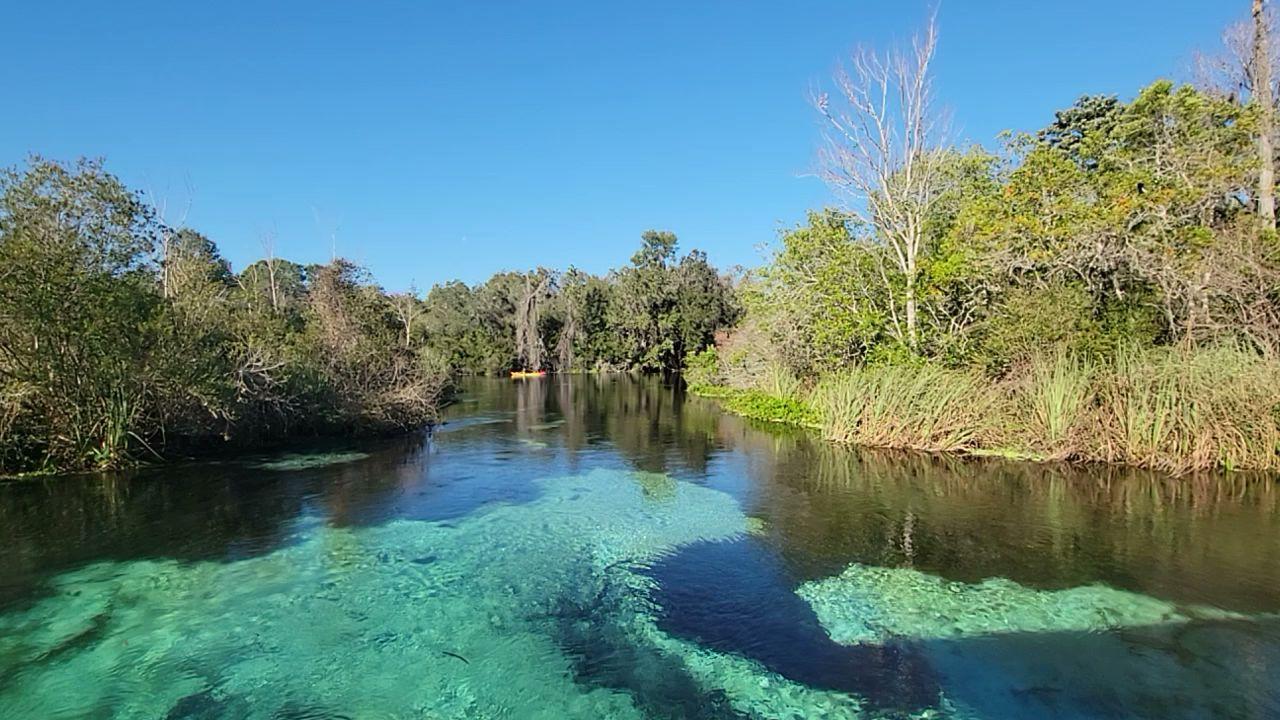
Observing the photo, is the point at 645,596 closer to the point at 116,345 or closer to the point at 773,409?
the point at 116,345

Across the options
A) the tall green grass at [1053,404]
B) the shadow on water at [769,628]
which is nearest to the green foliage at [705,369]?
the tall green grass at [1053,404]

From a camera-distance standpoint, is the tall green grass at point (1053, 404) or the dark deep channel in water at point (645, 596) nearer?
the dark deep channel in water at point (645, 596)

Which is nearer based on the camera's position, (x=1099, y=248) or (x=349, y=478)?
(x=349, y=478)

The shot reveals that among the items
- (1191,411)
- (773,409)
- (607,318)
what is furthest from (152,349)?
(607,318)

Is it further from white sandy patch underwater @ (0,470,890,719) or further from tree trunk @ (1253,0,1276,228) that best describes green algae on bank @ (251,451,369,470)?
tree trunk @ (1253,0,1276,228)

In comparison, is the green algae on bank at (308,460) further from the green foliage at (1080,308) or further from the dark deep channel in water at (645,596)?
the green foliage at (1080,308)

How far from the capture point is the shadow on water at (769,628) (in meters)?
5.20

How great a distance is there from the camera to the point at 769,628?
6.23 m

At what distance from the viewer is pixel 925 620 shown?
20.7ft

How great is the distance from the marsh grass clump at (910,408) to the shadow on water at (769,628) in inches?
331

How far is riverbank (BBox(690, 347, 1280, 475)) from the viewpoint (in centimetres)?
1180

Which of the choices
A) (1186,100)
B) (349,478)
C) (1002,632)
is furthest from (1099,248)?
(349,478)

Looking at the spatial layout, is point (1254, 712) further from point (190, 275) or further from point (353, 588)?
point (190, 275)

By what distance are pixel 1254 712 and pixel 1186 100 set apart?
1987 cm
